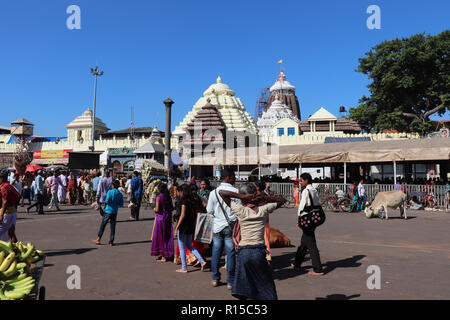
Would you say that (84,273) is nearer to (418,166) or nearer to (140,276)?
(140,276)

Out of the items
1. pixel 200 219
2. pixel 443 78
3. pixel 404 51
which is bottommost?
pixel 200 219

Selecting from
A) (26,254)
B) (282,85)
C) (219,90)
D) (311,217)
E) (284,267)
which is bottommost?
(284,267)

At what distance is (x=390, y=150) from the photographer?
16.5 m

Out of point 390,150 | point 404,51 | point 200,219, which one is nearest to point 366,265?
point 200,219

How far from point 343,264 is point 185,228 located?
9.90ft

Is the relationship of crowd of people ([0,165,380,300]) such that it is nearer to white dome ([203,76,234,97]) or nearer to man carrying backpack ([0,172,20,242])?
man carrying backpack ([0,172,20,242])

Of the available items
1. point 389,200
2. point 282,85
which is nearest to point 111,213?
point 389,200

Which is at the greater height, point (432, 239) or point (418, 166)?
point (418, 166)

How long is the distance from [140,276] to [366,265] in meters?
3.99

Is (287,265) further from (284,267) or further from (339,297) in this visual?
(339,297)

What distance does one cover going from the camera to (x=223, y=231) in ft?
17.2

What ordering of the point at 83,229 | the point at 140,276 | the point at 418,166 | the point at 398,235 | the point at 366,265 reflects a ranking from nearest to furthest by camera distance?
the point at 140,276 < the point at 366,265 < the point at 398,235 < the point at 83,229 < the point at 418,166

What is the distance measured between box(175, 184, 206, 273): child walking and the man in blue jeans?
2.49ft
